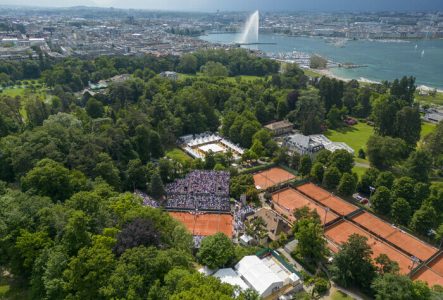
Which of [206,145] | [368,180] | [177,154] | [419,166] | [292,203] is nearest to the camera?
[292,203]

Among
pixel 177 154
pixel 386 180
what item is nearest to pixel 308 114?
pixel 386 180

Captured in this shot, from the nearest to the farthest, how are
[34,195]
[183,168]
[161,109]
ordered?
[34,195]
[183,168]
[161,109]

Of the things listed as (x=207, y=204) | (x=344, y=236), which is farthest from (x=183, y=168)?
(x=344, y=236)

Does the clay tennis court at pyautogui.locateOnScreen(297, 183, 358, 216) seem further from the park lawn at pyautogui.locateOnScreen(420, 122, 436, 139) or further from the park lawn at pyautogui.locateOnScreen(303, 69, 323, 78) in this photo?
the park lawn at pyautogui.locateOnScreen(303, 69, 323, 78)

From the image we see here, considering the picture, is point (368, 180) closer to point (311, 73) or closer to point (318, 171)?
point (318, 171)

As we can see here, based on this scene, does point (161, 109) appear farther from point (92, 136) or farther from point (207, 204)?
point (207, 204)

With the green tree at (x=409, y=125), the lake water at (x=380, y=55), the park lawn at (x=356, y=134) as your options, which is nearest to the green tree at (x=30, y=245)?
the park lawn at (x=356, y=134)

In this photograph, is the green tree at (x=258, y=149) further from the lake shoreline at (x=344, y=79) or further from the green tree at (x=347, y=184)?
the lake shoreline at (x=344, y=79)

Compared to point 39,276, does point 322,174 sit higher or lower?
lower
